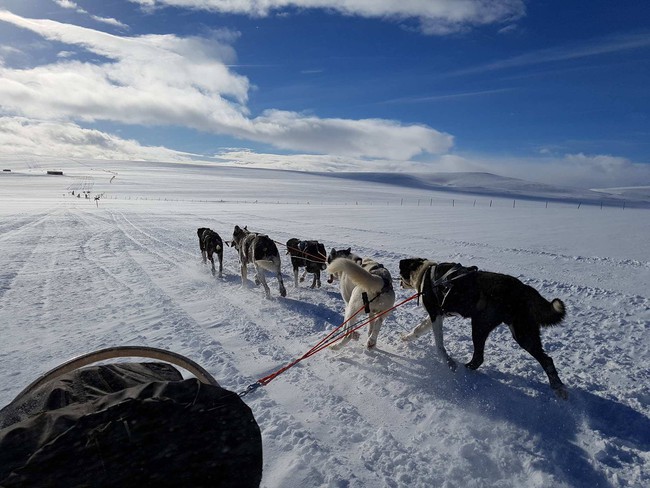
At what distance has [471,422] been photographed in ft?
10.3

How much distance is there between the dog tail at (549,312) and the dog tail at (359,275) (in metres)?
1.53

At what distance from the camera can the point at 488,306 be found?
3.73 meters

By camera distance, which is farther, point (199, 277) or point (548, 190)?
point (548, 190)

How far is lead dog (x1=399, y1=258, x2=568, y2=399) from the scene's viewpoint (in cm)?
355

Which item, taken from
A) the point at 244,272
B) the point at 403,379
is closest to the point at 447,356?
the point at 403,379

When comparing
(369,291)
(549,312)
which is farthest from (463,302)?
Answer: (369,291)

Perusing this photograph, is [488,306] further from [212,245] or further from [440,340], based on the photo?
[212,245]

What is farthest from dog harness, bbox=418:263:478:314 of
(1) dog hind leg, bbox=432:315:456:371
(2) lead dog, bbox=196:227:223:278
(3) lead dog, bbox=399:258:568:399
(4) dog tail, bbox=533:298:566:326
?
(2) lead dog, bbox=196:227:223:278

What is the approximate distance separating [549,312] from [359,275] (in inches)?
71.4

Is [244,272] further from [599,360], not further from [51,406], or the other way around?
[51,406]

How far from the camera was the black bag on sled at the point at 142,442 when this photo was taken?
1.06 m

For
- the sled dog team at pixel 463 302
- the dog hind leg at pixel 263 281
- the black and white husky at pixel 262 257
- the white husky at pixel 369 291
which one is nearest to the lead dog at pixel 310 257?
the black and white husky at pixel 262 257

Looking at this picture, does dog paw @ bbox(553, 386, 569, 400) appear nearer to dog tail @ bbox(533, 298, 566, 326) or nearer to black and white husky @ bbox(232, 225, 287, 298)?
dog tail @ bbox(533, 298, 566, 326)

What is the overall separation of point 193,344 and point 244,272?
3.40 m
